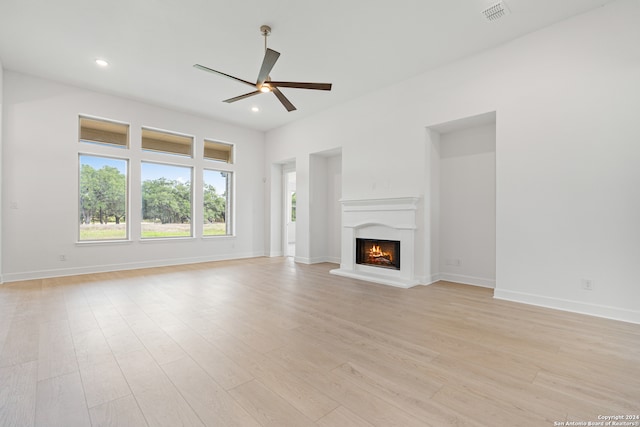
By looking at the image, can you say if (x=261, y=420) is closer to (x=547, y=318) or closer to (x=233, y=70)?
(x=547, y=318)

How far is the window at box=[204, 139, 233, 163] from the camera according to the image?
711 cm

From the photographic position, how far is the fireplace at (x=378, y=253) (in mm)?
4922

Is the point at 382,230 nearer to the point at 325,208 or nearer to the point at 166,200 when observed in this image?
the point at 325,208

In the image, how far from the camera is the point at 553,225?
341cm

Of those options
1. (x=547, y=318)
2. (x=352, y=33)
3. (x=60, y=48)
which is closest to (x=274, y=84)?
(x=352, y=33)

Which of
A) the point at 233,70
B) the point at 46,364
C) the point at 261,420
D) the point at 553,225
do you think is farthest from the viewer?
the point at 233,70

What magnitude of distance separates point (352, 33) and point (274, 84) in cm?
124

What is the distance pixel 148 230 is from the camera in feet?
20.2

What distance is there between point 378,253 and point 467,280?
1.50m

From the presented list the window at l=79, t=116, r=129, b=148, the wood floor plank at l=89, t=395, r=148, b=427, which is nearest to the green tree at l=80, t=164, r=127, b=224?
the window at l=79, t=116, r=129, b=148

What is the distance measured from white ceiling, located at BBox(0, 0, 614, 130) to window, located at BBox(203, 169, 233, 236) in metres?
2.42

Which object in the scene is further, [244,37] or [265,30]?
[244,37]

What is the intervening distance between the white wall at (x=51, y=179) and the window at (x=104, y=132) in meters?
0.17

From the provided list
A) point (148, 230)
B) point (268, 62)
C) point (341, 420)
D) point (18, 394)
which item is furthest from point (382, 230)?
point (148, 230)
